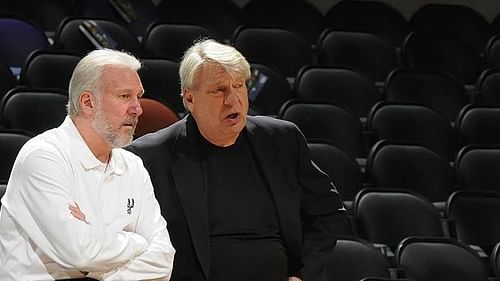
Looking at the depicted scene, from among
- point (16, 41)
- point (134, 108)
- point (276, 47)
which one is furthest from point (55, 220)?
point (276, 47)

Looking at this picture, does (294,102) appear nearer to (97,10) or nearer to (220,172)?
(97,10)

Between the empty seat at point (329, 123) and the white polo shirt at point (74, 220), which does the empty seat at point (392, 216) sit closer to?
the empty seat at point (329, 123)

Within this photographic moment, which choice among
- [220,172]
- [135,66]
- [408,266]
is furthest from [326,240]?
[408,266]

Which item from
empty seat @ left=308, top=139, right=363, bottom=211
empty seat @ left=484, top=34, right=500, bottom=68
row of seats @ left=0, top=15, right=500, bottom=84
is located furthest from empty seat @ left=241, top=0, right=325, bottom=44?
empty seat @ left=308, top=139, right=363, bottom=211

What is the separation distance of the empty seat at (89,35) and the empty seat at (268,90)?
2.11 ft

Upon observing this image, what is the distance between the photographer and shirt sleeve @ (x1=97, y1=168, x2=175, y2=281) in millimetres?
2844

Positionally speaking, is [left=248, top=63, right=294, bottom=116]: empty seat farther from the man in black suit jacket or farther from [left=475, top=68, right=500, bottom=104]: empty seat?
the man in black suit jacket

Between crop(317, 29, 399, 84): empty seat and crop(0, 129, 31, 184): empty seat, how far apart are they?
8.07 feet

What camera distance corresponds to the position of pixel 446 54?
6.81 meters

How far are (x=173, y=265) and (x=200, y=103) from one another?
467 mm

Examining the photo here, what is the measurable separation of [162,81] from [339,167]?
3.43 ft

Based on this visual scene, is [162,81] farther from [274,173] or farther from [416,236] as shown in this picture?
[274,173]

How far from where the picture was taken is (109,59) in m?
2.94

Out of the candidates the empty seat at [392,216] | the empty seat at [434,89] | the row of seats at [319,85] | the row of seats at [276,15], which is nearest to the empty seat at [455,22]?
the row of seats at [276,15]
